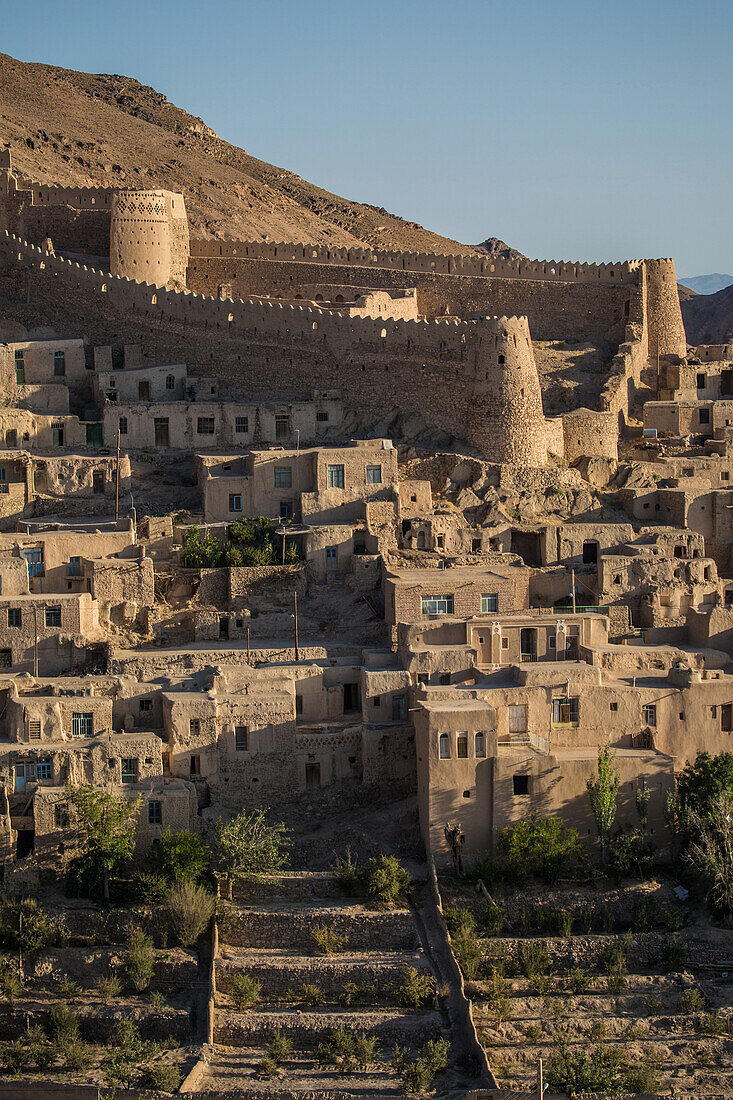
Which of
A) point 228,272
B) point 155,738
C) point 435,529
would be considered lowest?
point 155,738

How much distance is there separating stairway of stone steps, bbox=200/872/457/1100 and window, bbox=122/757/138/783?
2491mm

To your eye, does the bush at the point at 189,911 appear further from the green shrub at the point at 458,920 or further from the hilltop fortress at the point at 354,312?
the hilltop fortress at the point at 354,312

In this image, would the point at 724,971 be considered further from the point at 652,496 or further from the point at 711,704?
the point at 652,496

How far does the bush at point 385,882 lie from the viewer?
28578 millimetres

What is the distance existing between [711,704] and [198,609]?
9090mm

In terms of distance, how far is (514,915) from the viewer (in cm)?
2877

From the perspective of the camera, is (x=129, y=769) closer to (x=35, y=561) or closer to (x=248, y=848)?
(x=248, y=848)

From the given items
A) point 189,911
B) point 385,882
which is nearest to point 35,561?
point 189,911

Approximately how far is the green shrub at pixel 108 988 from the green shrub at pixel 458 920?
4.82m

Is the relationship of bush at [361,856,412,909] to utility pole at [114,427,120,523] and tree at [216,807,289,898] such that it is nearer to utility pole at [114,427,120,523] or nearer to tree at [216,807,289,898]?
tree at [216,807,289,898]

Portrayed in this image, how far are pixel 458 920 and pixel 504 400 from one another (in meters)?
12.9

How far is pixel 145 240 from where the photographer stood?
43188mm

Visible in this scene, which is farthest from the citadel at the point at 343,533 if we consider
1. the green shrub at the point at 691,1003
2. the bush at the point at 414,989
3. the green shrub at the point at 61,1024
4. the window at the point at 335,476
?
the green shrub at the point at 691,1003

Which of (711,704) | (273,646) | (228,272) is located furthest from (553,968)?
(228,272)
